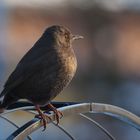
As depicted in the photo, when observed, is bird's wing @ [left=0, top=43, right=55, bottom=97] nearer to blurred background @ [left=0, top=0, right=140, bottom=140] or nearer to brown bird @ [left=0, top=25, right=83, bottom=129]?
brown bird @ [left=0, top=25, right=83, bottom=129]

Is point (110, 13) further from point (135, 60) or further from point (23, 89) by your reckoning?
point (23, 89)

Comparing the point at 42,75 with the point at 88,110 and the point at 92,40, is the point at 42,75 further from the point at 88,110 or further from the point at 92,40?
the point at 92,40

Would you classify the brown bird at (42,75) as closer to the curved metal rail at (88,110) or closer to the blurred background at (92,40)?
the curved metal rail at (88,110)

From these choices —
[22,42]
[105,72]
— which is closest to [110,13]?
[22,42]

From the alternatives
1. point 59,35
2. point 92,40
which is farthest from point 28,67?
point 92,40

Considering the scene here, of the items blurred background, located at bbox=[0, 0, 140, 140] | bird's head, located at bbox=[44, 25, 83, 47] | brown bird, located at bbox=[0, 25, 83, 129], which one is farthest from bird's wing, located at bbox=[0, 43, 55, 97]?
blurred background, located at bbox=[0, 0, 140, 140]

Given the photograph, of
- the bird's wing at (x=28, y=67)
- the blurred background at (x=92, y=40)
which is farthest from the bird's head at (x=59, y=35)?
the blurred background at (x=92, y=40)

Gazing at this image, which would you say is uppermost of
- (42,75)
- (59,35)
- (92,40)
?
(59,35)
